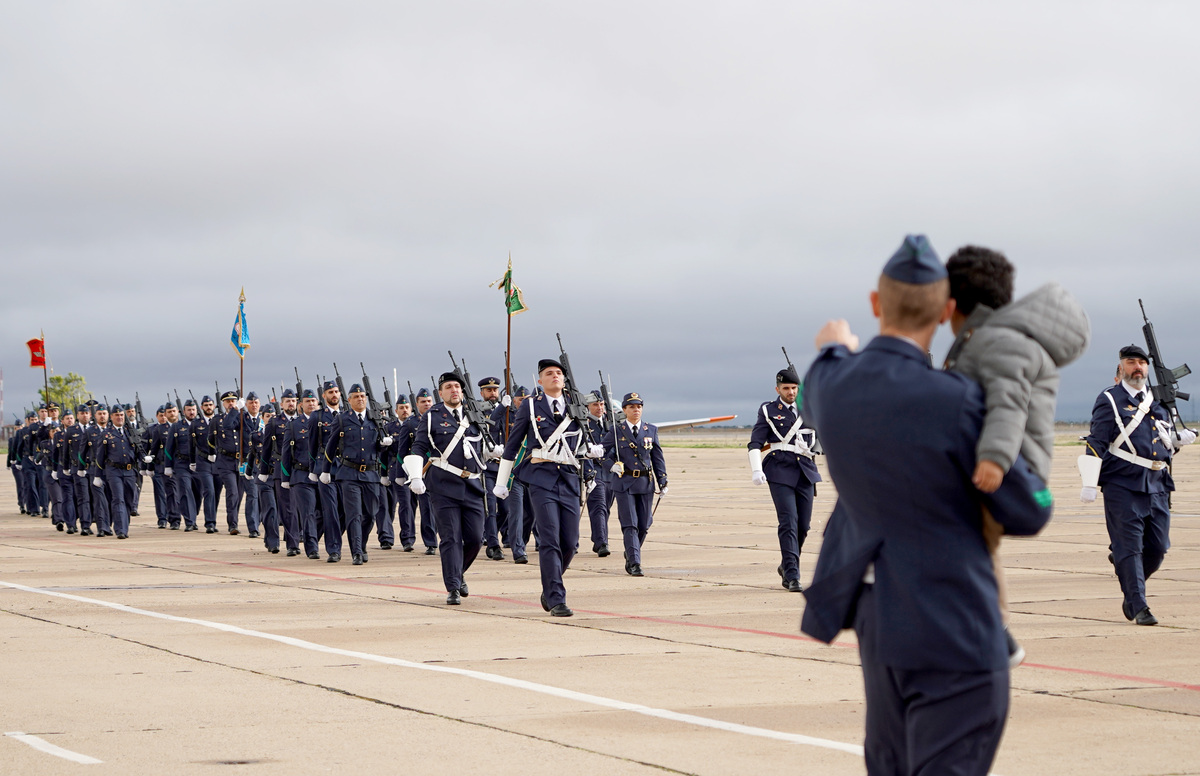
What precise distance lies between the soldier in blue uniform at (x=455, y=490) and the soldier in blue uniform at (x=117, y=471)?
11.8 metres

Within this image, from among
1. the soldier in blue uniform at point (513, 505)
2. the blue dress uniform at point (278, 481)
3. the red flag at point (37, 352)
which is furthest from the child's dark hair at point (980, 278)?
the red flag at point (37, 352)

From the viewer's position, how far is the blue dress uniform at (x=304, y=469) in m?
18.0

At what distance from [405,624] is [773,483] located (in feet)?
14.0

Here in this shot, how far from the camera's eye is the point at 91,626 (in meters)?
11.0

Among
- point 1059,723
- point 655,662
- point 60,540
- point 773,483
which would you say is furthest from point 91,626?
point 60,540

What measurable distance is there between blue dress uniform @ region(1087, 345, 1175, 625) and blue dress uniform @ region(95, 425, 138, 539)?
665 inches

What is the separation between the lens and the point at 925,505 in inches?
135

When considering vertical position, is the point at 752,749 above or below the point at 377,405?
below

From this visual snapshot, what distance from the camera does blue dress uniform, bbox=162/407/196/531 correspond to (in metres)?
24.7

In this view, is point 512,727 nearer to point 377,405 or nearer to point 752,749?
point 752,749

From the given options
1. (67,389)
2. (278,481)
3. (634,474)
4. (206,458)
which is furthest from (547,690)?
(67,389)

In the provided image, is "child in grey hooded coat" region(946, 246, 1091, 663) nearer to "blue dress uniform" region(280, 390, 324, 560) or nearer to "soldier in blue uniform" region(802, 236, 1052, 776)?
"soldier in blue uniform" region(802, 236, 1052, 776)

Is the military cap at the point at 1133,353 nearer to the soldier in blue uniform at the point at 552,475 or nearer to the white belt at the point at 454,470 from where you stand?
the soldier in blue uniform at the point at 552,475

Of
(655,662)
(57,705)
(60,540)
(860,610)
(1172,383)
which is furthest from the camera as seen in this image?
(60,540)
